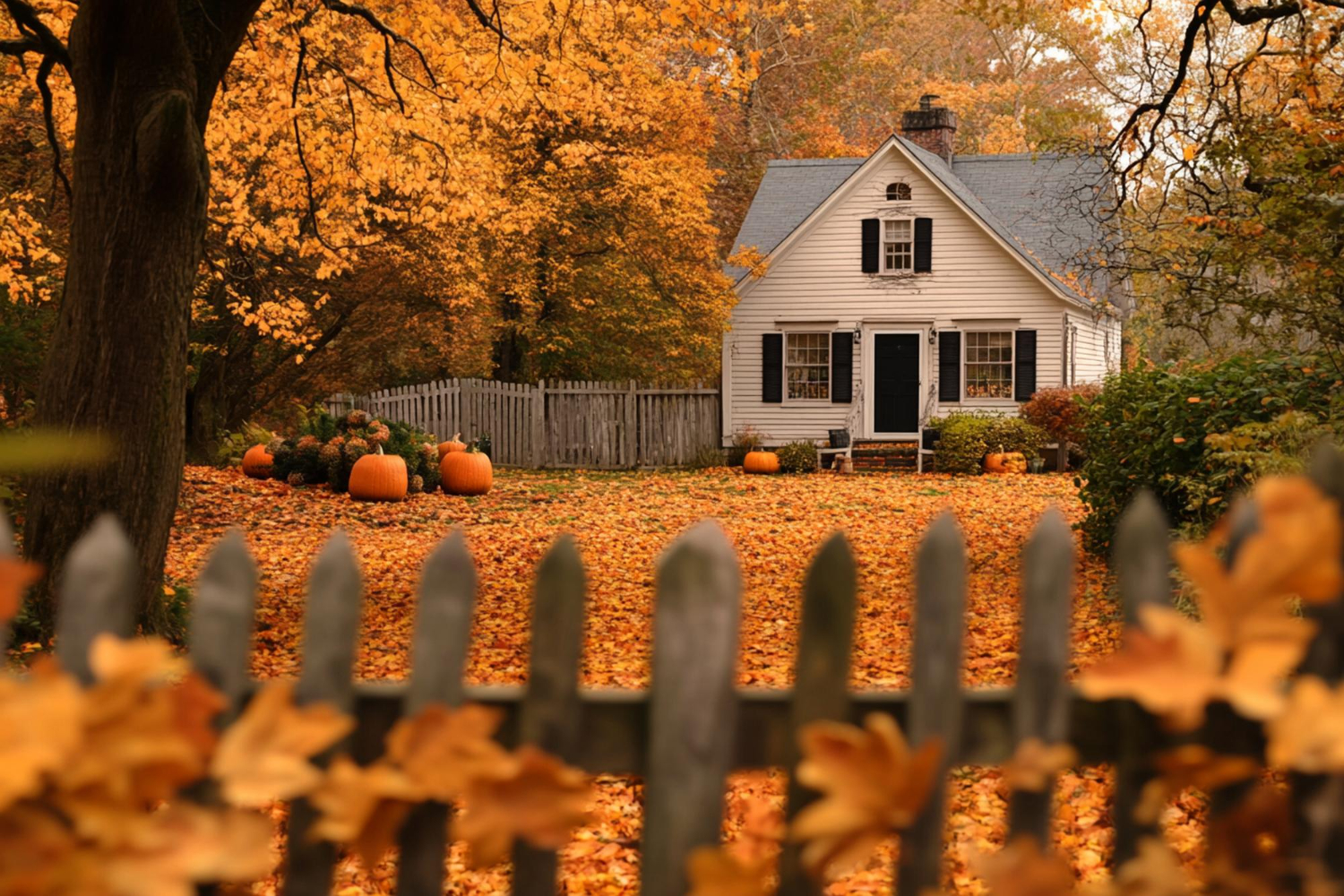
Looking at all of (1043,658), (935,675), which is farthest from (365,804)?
(1043,658)

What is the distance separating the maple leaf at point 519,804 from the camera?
149 cm

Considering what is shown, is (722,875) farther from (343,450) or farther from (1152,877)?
(343,450)

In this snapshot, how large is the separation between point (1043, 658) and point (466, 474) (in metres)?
14.6

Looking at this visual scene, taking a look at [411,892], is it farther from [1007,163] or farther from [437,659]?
[1007,163]

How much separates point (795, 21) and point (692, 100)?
13619 millimetres

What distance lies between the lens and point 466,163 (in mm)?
15492

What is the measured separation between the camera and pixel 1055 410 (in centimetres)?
2194

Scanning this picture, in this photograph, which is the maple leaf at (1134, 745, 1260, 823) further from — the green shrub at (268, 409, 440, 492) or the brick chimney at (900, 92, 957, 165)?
the brick chimney at (900, 92, 957, 165)

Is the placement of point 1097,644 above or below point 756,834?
below

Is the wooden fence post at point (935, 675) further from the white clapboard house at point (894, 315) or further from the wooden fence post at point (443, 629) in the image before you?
the white clapboard house at point (894, 315)

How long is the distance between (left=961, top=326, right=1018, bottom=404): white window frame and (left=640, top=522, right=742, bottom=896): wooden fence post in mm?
22574

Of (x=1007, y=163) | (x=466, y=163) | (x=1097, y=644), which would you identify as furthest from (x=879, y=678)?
(x=1007, y=163)

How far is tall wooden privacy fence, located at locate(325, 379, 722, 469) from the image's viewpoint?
22172 mm

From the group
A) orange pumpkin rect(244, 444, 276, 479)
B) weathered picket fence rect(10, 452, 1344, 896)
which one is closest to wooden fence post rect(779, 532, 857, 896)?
weathered picket fence rect(10, 452, 1344, 896)
